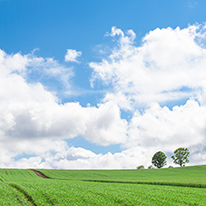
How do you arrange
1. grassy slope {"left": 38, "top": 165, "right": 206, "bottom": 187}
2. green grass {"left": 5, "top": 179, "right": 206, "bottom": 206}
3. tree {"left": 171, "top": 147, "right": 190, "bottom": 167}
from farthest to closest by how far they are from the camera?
tree {"left": 171, "top": 147, "right": 190, "bottom": 167}, grassy slope {"left": 38, "top": 165, "right": 206, "bottom": 187}, green grass {"left": 5, "top": 179, "right": 206, "bottom": 206}

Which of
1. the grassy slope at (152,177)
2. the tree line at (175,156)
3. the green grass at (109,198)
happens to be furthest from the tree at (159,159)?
the green grass at (109,198)

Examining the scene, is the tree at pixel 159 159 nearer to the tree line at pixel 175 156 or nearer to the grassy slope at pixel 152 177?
the tree line at pixel 175 156

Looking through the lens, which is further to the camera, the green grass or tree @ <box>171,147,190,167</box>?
tree @ <box>171,147,190,167</box>

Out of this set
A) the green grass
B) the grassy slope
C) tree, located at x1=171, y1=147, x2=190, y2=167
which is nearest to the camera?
the green grass

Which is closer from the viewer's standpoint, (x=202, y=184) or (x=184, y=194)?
(x=184, y=194)

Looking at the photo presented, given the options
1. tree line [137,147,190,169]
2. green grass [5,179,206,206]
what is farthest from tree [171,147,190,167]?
green grass [5,179,206,206]

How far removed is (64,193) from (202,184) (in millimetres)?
24379

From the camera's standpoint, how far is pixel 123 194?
79.8ft

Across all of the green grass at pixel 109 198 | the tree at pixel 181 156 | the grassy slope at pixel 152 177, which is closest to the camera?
the green grass at pixel 109 198

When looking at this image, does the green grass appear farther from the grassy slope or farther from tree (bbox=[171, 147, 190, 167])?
tree (bbox=[171, 147, 190, 167])

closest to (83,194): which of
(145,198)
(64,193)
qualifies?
(64,193)

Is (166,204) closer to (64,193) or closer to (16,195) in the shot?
(64,193)

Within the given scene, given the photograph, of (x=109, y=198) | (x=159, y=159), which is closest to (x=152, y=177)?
(x=109, y=198)

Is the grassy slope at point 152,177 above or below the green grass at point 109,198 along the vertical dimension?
below
